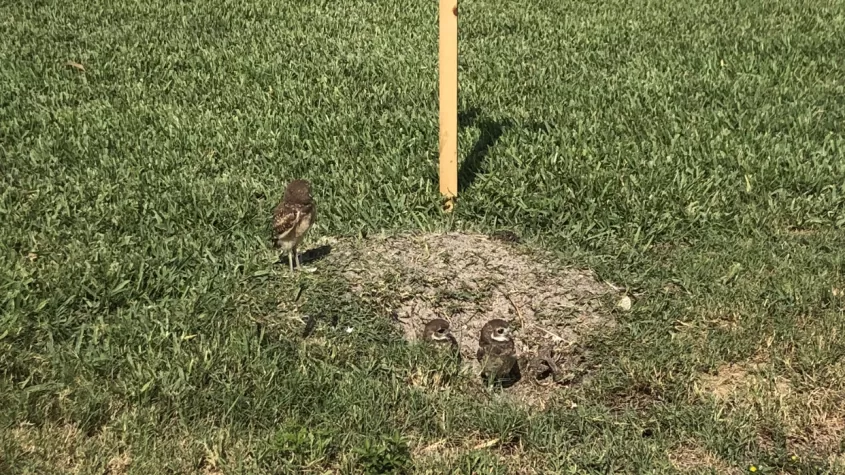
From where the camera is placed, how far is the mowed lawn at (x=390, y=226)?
361 centimetres

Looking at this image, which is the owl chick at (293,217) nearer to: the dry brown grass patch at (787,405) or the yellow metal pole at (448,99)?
the yellow metal pole at (448,99)

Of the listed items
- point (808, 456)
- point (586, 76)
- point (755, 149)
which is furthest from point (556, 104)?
point (808, 456)

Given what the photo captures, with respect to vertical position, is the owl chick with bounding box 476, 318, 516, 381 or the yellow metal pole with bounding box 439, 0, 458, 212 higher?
the yellow metal pole with bounding box 439, 0, 458, 212

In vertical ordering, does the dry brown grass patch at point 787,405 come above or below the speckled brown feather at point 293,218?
below

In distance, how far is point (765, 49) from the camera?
818 cm

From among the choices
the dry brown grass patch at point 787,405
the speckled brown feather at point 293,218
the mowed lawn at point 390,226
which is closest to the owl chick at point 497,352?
the mowed lawn at point 390,226

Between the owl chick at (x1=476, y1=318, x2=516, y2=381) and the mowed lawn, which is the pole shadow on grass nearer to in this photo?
the mowed lawn

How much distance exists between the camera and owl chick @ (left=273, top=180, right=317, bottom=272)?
14.4 feet

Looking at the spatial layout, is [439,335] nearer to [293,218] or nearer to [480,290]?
[480,290]

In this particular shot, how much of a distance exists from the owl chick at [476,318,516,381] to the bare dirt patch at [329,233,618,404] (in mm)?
221

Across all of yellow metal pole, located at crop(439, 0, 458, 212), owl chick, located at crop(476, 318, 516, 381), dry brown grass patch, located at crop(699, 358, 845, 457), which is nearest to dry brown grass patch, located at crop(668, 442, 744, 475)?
dry brown grass patch, located at crop(699, 358, 845, 457)

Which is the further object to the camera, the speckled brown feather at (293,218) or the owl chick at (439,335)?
the speckled brown feather at (293,218)

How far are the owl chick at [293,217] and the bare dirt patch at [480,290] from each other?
0.36 meters

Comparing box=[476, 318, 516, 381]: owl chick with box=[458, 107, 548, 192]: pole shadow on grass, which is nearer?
box=[476, 318, 516, 381]: owl chick
